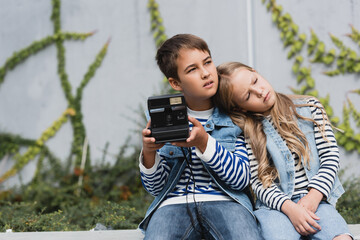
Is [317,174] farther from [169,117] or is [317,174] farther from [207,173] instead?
[169,117]

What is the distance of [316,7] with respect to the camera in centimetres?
379

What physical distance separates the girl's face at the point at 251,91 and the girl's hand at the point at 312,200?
1.55 feet

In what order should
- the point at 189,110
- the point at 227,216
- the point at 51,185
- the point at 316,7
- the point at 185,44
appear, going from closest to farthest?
1. the point at 227,216
2. the point at 185,44
3. the point at 189,110
4. the point at 316,7
5. the point at 51,185

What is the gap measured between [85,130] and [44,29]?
1.16m

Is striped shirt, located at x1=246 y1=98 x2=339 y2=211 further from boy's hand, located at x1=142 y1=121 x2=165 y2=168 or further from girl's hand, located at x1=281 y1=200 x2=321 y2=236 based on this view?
boy's hand, located at x1=142 y1=121 x2=165 y2=168

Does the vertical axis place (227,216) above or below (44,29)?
below

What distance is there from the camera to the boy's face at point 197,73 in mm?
1899

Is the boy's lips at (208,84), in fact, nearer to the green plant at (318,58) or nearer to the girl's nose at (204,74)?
the girl's nose at (204,74)

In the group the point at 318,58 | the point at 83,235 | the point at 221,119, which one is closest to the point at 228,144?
the point at 221,119

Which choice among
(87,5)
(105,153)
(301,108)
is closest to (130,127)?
(105,153)

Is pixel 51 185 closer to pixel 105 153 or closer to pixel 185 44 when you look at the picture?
pixel 105 153

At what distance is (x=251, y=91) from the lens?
2002 mm

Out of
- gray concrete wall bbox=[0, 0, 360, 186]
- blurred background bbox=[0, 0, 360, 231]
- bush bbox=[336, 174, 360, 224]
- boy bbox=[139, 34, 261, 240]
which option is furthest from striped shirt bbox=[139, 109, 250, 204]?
gray concrete wall bbox=[0, 0, 360, 186]

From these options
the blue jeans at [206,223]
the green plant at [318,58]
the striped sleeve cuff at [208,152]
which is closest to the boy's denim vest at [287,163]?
the blue jeans at [206,223]
